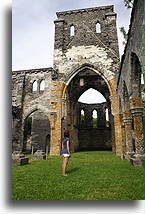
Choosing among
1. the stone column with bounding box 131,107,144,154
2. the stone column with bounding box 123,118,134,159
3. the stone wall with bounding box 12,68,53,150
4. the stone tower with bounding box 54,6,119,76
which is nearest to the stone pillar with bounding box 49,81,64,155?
the stone tower with bounding box 54,6,119,76

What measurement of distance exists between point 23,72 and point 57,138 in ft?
27.4

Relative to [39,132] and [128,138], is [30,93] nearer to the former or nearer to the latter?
[39,132]

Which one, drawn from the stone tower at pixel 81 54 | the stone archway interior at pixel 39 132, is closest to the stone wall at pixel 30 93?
the stone archway interior at pixel 39 132

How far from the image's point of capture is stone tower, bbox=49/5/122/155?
14.4 metres

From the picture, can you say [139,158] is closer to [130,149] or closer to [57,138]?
[130,149]

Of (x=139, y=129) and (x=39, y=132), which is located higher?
(x=139, y=129)

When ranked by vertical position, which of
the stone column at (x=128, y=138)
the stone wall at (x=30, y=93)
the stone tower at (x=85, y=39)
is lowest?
the stone column at (x=128, y=138)

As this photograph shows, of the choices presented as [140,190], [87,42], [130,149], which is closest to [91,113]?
[87,42]

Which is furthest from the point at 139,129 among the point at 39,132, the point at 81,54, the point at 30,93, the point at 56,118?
the point at 39,132

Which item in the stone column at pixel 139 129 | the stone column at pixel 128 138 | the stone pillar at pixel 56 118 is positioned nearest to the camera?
the stone column at pixel 139 129

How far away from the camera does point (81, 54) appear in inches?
601

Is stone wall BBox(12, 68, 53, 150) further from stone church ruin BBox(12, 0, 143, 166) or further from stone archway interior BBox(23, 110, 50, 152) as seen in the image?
stone archway interior BBox(23, 110, 50, 152)

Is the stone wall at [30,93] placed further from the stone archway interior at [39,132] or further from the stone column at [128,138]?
the stone column at [128,138]

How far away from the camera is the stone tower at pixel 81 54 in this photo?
1438cm
